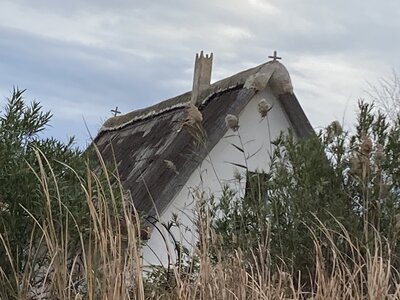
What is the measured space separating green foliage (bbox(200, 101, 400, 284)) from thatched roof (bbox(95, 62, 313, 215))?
2.21 meters

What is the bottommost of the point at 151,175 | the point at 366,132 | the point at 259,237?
the point at 259,237

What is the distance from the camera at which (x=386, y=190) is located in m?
4.73

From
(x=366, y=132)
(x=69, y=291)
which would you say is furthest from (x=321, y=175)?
(x=69, y=291)

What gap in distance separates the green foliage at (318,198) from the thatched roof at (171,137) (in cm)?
221

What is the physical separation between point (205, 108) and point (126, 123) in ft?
9.38

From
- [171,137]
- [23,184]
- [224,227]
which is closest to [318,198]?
[224,227]

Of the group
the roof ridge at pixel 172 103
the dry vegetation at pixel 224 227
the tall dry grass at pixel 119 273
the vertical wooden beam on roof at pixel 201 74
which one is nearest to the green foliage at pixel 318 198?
the dry vegetation at pixel 224 227

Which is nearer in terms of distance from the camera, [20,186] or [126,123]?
[20,186]

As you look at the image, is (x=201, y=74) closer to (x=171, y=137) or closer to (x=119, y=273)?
(x=171, y=137)

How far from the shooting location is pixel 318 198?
5043 mm


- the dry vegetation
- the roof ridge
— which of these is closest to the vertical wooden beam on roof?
the roof ridge

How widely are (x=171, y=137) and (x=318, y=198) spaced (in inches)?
206

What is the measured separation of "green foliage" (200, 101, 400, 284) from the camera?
469 cm

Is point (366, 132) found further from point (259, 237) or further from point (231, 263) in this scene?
point (231, 263)
